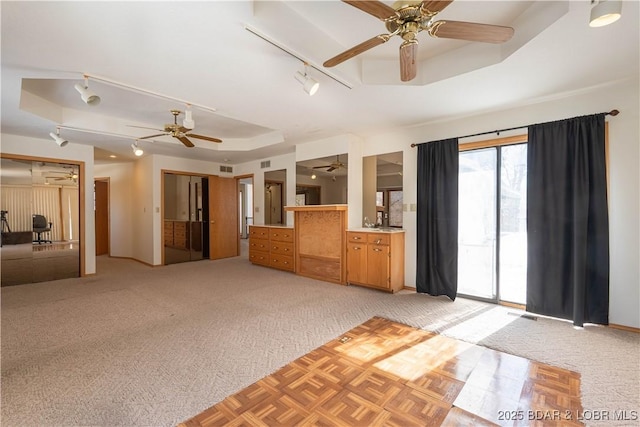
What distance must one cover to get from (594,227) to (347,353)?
289 centimetres

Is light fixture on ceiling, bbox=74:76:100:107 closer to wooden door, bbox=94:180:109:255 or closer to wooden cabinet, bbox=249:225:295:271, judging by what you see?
wooden cabinet, bbox=249:225:295:271

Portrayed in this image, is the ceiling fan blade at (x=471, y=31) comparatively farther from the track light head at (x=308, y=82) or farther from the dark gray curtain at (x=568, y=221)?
the dark gray curtain at (x=568, y=221)

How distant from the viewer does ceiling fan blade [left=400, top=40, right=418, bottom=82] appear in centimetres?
181

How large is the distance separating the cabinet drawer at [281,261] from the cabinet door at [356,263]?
1.47 meters

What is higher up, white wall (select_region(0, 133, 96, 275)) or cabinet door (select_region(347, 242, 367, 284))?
white wall (select_region(0, 133, 96, 275))

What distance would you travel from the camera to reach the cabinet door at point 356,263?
172 inches

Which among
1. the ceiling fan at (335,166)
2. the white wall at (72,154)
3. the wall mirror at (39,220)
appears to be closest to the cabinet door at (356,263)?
the ceiling fan at (335,166)

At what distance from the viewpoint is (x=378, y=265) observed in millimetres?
4184

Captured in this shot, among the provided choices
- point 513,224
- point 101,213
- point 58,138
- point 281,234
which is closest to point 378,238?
point 513,224

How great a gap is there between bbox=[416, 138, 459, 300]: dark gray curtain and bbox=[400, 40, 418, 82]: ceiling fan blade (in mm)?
2071

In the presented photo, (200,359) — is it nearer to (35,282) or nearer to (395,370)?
(395,370)

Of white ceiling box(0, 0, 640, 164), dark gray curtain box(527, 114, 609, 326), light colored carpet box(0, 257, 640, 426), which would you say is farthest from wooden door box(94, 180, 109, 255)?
dark gray curtain box(527, 114, 609, 326)

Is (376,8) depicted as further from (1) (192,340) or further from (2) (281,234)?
(2) (281,234)

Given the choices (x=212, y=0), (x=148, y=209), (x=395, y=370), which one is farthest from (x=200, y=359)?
(x=148, y=209)
